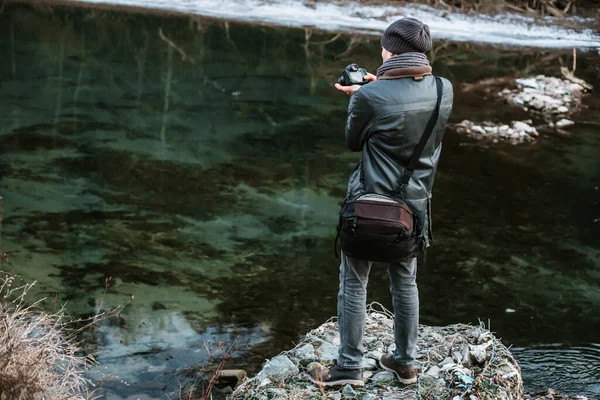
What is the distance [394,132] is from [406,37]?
0.41 meters

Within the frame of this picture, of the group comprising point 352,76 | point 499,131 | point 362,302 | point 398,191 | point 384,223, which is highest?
point 352,76

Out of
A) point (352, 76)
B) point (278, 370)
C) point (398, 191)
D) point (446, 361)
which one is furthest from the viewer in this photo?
point (446, 361)

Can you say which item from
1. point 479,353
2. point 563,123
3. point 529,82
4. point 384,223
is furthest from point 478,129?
point 384,223

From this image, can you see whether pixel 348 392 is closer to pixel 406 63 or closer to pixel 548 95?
pixel 406 63

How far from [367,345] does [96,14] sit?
14752mm

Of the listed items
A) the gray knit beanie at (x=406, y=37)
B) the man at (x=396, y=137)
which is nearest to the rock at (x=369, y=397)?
the man at (x=396, y=137)

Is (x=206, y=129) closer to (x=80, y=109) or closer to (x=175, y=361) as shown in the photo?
(x=80, y=109)

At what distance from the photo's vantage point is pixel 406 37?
138 inches

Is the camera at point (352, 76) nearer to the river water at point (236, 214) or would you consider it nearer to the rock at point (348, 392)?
the rock at point (348, 392)

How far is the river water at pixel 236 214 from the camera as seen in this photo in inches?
236

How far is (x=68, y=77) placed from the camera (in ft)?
40.9

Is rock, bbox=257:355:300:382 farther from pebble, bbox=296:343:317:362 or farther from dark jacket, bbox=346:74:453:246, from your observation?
dark jacket, bbox=346:74:453:246

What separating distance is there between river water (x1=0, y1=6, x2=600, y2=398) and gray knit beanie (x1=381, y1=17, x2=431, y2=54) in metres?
2.75

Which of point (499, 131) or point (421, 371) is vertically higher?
point (421, 371)
